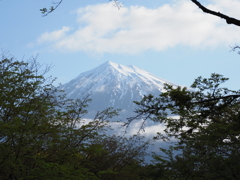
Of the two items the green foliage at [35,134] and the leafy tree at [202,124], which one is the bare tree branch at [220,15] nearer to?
the leafy tree at [202,124]

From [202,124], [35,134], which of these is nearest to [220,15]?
[202,124]

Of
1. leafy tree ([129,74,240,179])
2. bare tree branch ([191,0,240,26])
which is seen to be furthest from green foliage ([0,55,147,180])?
bare tree branch ([191,0,240,26])

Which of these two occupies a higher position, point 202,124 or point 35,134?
point 202,124

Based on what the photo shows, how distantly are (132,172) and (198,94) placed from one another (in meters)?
10.3

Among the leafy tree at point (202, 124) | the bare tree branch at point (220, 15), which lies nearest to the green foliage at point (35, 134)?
the leafy tree at point (202, 124)

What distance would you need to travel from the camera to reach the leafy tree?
6.79m

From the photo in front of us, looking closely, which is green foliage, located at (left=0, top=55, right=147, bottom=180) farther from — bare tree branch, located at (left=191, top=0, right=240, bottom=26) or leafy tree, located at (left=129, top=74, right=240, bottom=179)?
bare tree branch, located at (left=191, top=0, right=240, bottom=26)

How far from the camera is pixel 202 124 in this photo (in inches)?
311

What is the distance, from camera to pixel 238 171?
10211 mm

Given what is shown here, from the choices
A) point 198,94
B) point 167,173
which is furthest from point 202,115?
point 167,173

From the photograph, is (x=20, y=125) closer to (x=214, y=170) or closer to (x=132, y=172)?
(x=214, y=170)

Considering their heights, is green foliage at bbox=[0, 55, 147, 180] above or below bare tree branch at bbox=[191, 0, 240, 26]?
below

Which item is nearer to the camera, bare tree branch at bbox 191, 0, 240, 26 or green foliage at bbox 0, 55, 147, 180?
bare tree branch at bbox 191, 0, 240, 26

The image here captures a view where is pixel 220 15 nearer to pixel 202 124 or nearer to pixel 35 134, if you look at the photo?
pixel 202 124
